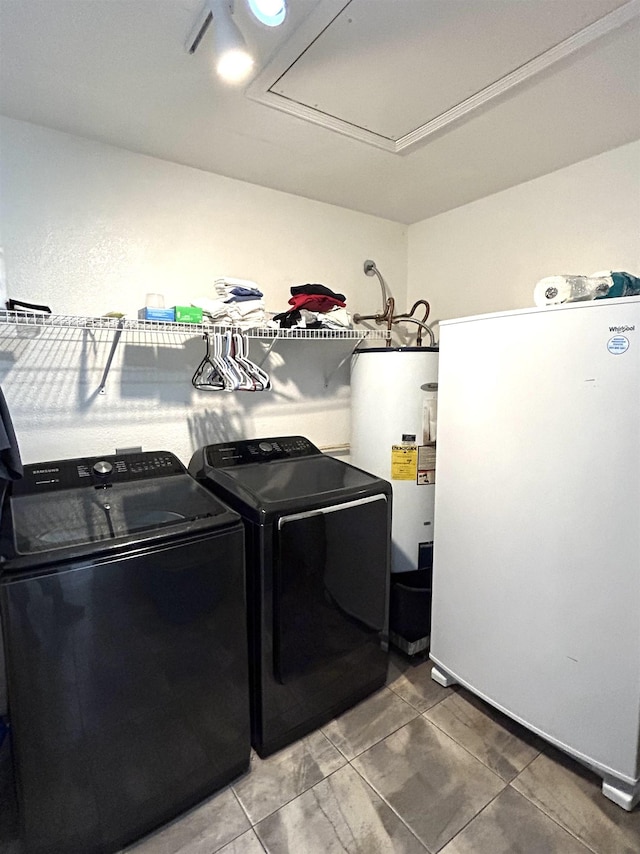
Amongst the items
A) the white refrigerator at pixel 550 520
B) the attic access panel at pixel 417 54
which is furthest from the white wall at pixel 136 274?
the white refrigerator at pixel 550 520

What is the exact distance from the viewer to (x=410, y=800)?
142 cm

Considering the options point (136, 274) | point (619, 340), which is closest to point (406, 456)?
point (619, 340)

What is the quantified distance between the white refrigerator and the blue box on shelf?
3.59ft

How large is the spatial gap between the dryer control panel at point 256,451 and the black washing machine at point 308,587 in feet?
0.05

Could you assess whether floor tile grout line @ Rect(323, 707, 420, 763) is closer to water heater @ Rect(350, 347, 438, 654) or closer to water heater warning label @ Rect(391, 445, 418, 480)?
water heater @ Rect(350, 347, 438, 654)

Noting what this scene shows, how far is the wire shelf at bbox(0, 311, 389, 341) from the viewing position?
4.96 ft

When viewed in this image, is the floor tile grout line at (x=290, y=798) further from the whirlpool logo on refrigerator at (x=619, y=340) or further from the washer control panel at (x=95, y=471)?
the whirlpool logo on refrigerator at (x=619, y=340)

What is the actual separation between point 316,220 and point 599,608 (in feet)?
7.18

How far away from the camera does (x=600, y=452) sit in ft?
4.41

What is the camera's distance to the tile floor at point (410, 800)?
1.29 m

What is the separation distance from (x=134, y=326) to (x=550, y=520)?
1682 mm

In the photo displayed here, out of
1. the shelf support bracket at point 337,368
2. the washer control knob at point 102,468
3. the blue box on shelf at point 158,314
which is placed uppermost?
the blue box on shelf at point 158,314

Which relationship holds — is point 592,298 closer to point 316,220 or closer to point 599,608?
point 599,608

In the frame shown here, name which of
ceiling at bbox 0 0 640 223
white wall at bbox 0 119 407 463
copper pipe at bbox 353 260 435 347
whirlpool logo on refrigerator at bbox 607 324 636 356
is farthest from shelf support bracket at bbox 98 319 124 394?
whirlpool logo on refrigerator at bbox 607 324 636 356
